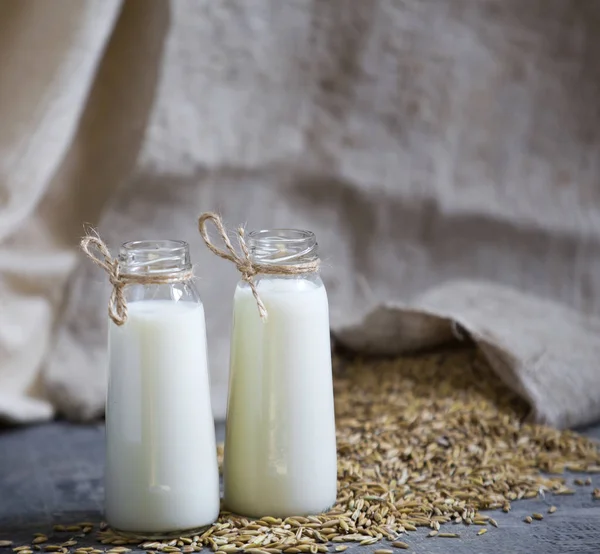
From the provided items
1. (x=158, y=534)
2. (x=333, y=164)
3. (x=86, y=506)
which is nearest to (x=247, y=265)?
(x=158, y=534)

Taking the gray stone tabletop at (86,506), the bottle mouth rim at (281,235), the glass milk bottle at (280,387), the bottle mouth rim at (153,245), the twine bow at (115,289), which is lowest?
the gray stone tabletop at (86,506)

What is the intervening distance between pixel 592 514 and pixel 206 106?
116cm

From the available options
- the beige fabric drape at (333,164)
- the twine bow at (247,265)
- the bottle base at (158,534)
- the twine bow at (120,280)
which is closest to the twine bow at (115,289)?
the twine bow at (120,280)

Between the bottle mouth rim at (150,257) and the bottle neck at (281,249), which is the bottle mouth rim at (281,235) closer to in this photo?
the bottle neck at (281,249)

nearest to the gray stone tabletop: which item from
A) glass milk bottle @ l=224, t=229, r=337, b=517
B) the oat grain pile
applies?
the oat grain pile

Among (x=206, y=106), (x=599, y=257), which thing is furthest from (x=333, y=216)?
(x=599, y=257)

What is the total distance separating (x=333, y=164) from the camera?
2.25 m

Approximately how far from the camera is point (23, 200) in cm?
199

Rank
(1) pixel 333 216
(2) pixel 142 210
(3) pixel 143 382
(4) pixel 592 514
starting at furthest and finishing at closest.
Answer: (1) pixel 333 216 < (2) pixel 142 210 < (4) pixel 592 514 < (3) pixel 143 382

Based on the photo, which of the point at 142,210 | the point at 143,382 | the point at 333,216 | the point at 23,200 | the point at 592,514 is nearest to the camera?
the point at 143,382

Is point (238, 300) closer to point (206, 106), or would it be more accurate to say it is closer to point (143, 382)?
point (143, 382)

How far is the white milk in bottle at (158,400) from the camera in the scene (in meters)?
1.32

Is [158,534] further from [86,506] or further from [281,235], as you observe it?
[281,235]

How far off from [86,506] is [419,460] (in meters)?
0.56
